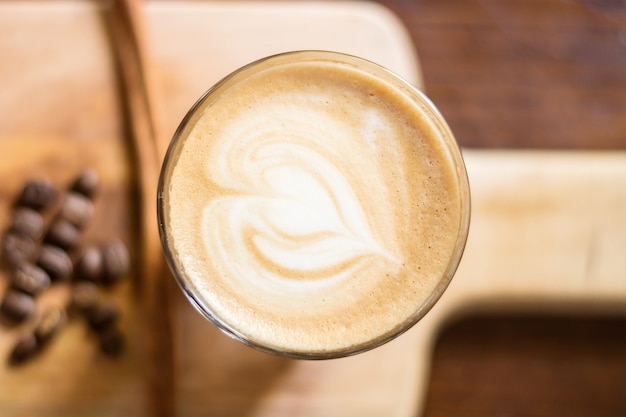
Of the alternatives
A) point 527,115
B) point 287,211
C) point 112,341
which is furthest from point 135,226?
point 527,115

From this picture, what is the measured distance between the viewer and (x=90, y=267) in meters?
0.92

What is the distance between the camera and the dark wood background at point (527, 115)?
1027mm

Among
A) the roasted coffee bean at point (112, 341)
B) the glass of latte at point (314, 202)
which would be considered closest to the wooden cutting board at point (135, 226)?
the roasted coffee bean at point (112, 341)

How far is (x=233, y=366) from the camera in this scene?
941mm

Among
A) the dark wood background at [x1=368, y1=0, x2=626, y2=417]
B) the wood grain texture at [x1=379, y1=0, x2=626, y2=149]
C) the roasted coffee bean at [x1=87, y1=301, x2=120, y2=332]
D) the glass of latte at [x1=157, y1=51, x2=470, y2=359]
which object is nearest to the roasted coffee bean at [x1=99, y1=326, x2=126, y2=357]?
the roasted coffee bean at [x1=87, y1=301, x2=120, y2=332]

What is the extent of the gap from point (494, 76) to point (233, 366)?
60 cm

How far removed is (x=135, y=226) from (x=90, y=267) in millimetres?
83

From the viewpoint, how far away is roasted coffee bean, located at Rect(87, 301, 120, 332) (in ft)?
3.00

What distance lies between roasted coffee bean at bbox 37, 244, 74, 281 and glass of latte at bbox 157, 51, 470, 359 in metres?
0.27

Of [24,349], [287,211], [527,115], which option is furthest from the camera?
[527,115]

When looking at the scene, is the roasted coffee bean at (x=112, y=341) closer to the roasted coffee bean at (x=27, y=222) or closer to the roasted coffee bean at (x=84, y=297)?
the roasted coffee bean at (x=84, y=297)

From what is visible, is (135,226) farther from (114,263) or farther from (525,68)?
(525,68)

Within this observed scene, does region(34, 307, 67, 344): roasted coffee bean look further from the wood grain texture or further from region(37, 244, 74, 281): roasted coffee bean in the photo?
the wood grain texture

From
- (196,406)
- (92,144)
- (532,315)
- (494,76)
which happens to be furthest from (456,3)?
(196,406)
